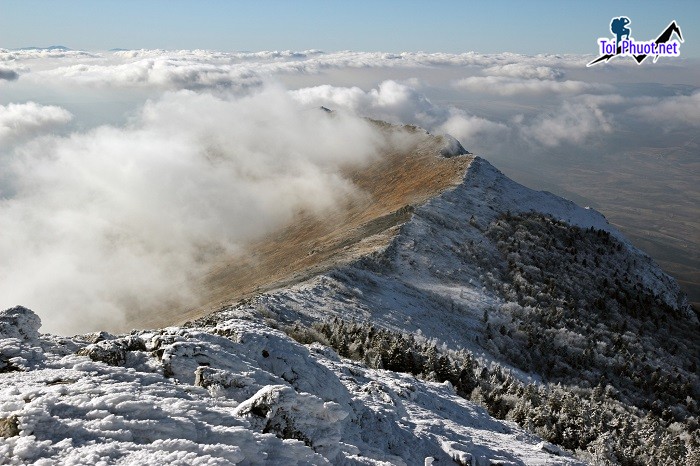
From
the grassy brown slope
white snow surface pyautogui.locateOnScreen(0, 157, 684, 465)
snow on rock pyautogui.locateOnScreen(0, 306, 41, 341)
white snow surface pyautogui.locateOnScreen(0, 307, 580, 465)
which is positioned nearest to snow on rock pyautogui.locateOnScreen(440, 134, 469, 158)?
the grassy brown slope

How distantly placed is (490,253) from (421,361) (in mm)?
24275

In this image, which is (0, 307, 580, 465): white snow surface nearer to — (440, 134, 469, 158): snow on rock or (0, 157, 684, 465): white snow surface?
(0, 157, 684, 465): white snow surface

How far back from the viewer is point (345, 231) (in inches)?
2085

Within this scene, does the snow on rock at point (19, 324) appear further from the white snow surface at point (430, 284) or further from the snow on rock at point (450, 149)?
the snow on rock at point (450, 149)

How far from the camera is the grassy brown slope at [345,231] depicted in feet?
139

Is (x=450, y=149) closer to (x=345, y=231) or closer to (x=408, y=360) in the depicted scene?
(x=345, y=231)

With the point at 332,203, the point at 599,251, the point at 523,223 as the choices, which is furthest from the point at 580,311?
the point at 332,203

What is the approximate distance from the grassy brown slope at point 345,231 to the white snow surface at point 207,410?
60.5ft

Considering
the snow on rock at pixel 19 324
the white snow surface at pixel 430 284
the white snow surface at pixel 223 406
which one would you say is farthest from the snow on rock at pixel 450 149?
the snow on rock at pixel 19 324

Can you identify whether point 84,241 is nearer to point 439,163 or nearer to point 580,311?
point 439,163

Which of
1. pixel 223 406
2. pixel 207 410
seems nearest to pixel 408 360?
pixel 223 406

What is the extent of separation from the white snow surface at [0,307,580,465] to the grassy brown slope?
18454mm

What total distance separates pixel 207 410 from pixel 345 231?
43113mm

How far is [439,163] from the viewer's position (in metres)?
74.9
